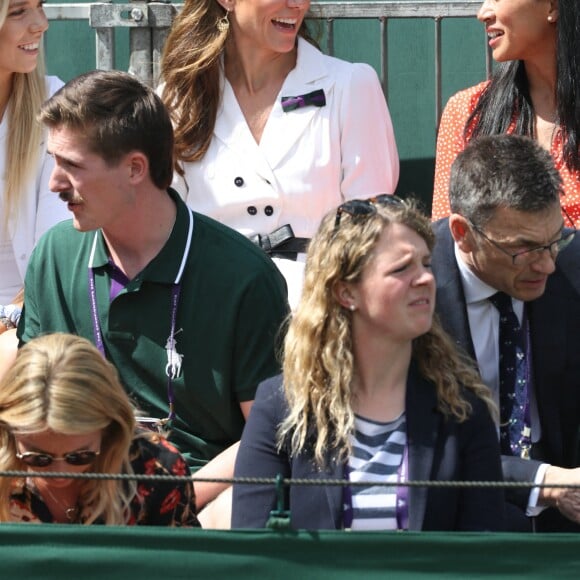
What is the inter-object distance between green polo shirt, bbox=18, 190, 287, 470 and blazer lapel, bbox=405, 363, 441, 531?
1.87 ft

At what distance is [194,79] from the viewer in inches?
185

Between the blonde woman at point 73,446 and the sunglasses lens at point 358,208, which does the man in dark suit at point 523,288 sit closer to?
the sunglasses lens at point 358,208

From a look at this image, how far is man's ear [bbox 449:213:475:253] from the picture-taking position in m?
3.60

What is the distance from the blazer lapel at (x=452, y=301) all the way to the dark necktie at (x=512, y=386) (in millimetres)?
90

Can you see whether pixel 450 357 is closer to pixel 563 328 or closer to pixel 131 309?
pixel 563 328

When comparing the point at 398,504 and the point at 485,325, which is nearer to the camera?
the point at 398,504

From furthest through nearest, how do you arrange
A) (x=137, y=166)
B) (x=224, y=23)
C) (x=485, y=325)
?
(x=224, y=23) → (x=137, y=166) → (x=485, y=325)

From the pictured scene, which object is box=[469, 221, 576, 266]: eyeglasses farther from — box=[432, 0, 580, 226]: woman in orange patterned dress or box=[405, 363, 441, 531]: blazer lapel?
box=[432, 0, 580, 226]: woman in orange patterned dress

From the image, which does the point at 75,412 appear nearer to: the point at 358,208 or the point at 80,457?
the point at 80,457

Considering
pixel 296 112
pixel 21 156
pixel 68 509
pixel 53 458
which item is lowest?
pixel 68 509

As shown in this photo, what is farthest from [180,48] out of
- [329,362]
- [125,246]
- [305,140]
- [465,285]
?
[329,362]

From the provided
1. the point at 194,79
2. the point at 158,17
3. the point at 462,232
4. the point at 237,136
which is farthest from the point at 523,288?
the point at 158,17

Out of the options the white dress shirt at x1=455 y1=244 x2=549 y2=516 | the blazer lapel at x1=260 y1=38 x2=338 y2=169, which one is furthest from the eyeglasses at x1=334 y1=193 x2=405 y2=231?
the blazer lapel at x1=260 y1=38 x2=338 y2=169

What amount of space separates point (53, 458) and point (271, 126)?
1961 mm
